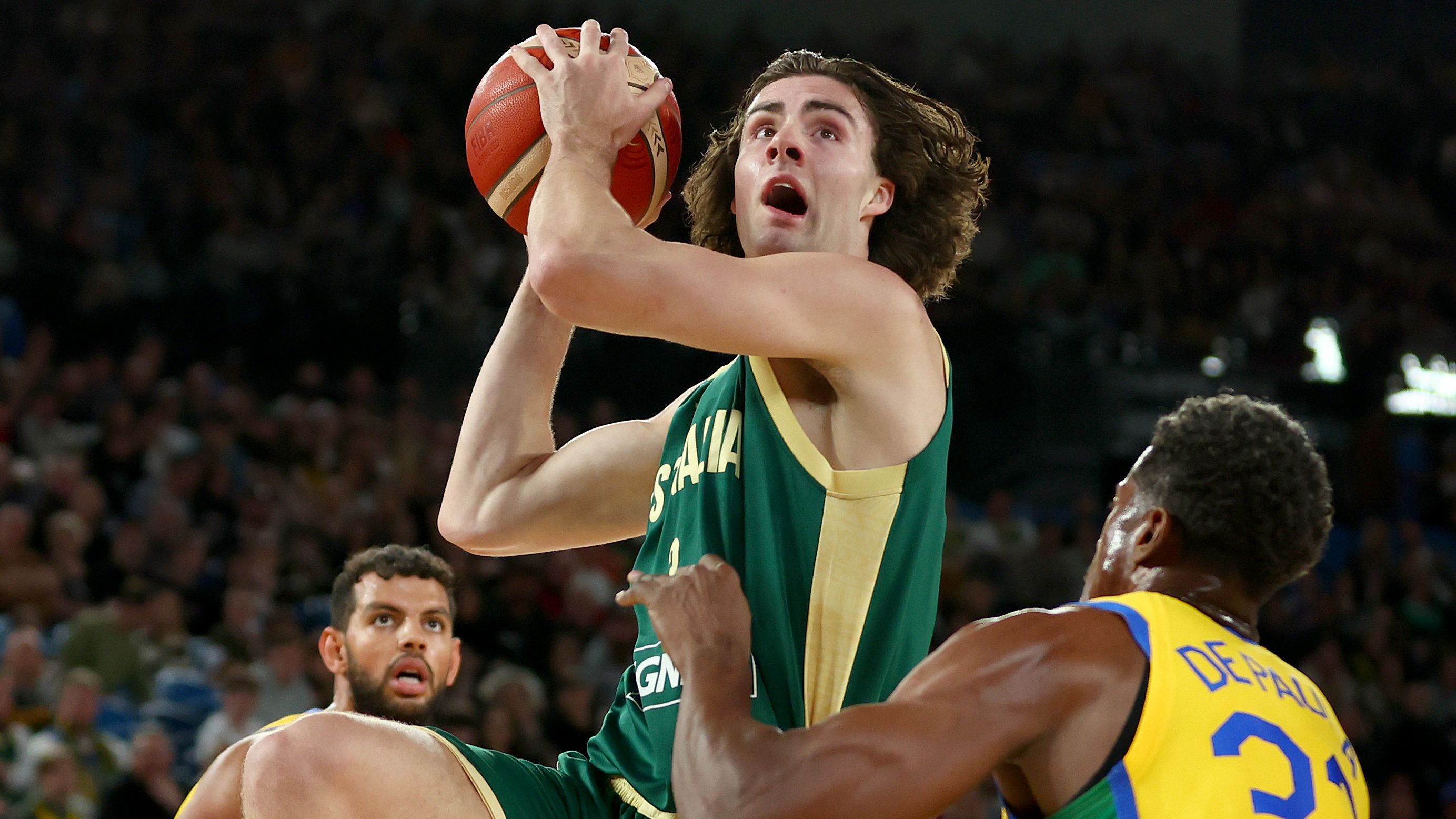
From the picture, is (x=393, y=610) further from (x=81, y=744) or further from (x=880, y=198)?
(x=81, y=744)

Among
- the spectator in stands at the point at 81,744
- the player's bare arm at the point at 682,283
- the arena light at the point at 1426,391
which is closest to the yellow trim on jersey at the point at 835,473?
the player's bare arm at the point at 682,283

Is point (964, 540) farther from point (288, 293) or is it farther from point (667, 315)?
point (667, 315)

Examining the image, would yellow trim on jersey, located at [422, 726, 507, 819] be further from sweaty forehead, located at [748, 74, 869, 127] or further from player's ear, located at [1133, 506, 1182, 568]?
sweaty forehead, located at [748, 74, 869, 127]

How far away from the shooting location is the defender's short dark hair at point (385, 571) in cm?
449

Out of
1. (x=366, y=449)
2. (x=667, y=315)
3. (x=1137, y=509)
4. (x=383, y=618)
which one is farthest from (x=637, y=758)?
(x=366, y=449)

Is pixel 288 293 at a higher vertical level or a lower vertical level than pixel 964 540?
higher

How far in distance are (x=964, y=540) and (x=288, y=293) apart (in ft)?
14.8

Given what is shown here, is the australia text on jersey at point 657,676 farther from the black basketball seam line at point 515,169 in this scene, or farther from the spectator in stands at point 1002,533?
the spectator in stands at point 1002,533

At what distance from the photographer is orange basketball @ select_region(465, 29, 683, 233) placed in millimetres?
2975

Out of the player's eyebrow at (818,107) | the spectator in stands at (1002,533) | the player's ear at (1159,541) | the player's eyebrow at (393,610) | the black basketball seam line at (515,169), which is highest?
the player's eyebrow at (818,107)

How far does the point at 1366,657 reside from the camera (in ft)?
31.4

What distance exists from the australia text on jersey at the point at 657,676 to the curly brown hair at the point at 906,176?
914mm

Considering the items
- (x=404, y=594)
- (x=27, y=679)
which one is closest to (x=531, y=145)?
(x=404, y=594)

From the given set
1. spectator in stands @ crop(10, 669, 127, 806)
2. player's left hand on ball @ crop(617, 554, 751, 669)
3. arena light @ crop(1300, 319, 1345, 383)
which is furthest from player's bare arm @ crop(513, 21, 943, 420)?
arena light @ crop(1300, 319, 1345, 383)
